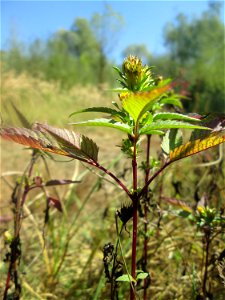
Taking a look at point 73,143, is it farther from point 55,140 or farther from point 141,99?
point 141,99

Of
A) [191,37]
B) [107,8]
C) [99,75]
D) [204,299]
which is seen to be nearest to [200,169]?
[204,299]

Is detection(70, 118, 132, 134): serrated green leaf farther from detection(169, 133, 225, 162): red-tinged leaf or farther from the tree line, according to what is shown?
the tree line

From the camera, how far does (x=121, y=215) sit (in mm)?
608

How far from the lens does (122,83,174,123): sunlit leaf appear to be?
1.49 ft

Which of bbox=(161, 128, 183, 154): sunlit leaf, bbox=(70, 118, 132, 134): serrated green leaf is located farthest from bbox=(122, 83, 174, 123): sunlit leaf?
bbox=(161, 128, 183, 154): sunlit leaf

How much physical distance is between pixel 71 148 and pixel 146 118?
126mm

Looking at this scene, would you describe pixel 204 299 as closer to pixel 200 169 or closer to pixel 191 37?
pixel 200 169

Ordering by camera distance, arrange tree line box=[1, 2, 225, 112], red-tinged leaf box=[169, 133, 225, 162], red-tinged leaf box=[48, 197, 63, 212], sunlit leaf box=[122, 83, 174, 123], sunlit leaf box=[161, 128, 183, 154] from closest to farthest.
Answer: sunlit leaf box=[122, 83, 174, 123] < red-tinged leaf box=[169, 133, 225, 162] < sunlit leaf box=[161, 128, 183, 154] < red-tinged leaf box=[48, 197, 63, 212] < tree line box=[1, 2, 225, 112]

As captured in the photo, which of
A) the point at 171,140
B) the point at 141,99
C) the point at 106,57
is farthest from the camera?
the point at 106,57

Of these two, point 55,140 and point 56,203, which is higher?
point 55,140

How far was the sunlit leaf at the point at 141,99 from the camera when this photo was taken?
1.49ft

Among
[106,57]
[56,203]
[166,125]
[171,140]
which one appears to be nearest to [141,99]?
[166,125]

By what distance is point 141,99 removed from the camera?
48 centimetres

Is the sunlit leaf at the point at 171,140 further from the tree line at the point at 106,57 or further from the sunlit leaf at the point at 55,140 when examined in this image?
the tree line at the point at 106,57
